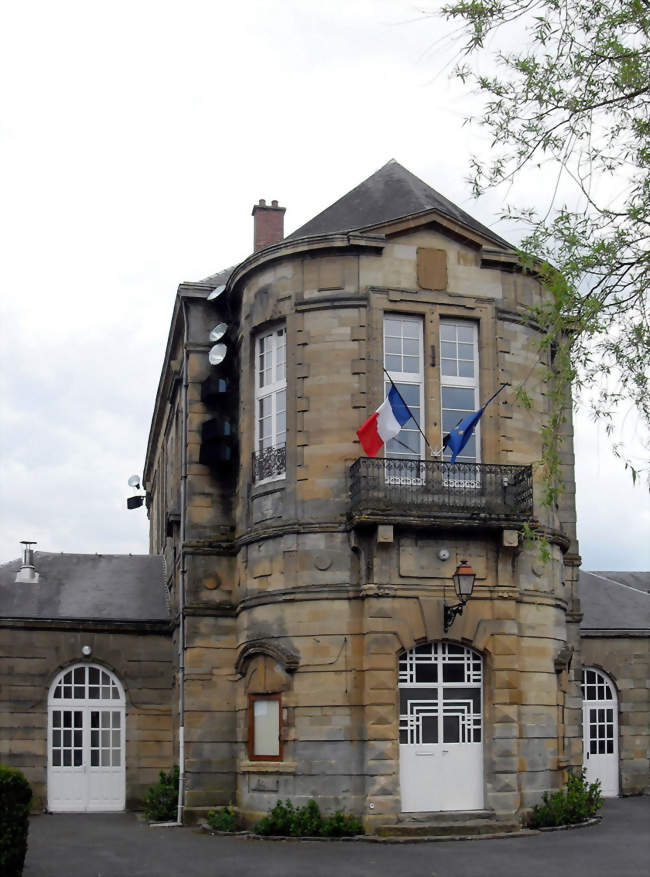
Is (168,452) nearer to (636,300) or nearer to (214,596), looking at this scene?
(214,596)

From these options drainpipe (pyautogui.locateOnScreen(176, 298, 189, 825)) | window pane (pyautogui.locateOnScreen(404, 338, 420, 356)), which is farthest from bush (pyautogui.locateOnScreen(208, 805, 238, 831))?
window pane (pyautogui.locateOnScreen(404, 338, 420, 356))

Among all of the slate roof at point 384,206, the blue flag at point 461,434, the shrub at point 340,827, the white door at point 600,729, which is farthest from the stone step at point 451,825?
the white door at point 600,729

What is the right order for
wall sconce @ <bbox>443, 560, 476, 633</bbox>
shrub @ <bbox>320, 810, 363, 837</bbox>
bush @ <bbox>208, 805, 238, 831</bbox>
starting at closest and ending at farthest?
shrub @ <bbox>320, 810, 363, 837</bbox>
wall sconce @ <bbox>443, 560, 476, 633</bbox>
bush @ <bbox>208, 805, 238, 831</bbox>

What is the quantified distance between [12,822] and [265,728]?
5935 millimetres

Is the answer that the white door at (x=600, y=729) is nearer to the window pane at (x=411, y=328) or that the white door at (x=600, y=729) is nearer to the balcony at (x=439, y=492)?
the balcony at (x=439, y=492)

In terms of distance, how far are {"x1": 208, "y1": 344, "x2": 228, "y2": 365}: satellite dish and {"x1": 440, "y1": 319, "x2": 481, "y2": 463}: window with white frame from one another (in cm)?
383

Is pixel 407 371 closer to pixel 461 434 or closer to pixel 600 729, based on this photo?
pixel 461 434

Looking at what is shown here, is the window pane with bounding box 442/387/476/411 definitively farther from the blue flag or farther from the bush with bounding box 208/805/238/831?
the bush with bounding box 208/805/238/831

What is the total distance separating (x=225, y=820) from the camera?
61.1ft

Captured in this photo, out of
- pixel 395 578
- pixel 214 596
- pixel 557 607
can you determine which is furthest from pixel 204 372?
pixel 557 607

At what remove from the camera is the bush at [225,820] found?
18.5 metres

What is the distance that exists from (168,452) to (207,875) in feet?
44.8

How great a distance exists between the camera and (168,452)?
27.3m

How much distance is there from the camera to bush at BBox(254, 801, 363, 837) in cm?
1730
